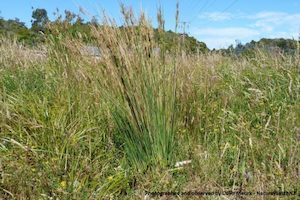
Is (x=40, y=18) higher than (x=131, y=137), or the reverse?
(x=40, y=18)

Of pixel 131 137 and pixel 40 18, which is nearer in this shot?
pixel 131 137

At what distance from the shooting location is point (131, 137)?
9.11ft

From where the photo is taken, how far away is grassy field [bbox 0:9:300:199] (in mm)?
2445

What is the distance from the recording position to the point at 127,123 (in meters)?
2.78

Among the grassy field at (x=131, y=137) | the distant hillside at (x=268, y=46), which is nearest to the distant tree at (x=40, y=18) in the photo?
the grassy field at (x=131, y=137)

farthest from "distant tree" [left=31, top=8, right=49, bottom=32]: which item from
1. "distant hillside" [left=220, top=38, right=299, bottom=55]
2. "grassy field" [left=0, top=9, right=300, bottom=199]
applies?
"distant hillside" [left=220, top=38, right=299, bottom=55]

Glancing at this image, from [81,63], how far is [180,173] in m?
1.44

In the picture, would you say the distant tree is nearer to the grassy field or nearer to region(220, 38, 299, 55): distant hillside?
the grassy field

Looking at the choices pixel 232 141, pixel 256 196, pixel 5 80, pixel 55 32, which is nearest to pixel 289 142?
pixel 232 141

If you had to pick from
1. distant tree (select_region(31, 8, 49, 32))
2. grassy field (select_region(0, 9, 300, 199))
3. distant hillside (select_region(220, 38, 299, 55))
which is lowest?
grassy field (select_region(0, 9, 300, 199))

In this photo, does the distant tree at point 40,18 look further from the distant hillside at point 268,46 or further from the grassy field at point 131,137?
the distant hillside at point 268,46

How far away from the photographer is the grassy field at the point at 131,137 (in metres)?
2.45

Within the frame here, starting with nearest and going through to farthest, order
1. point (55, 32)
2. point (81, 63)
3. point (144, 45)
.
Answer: point (144, 45) → point (81, 63) → point (55, 32)

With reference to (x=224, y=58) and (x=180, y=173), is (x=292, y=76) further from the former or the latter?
(x=224, y=58)
